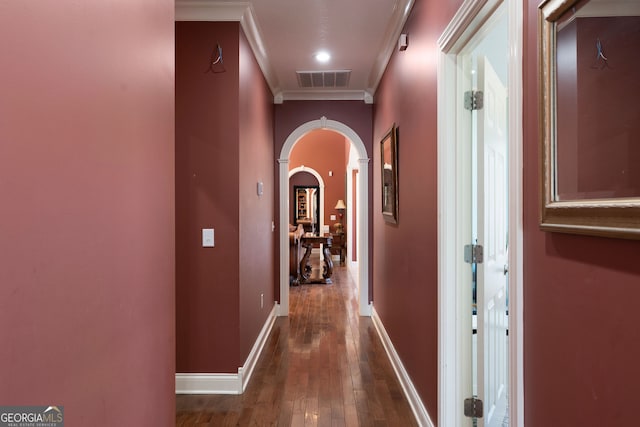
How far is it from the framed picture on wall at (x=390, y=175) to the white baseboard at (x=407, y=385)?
1138mm

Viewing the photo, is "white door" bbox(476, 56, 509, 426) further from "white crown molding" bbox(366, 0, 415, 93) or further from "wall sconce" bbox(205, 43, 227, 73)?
"wall sconce" bbox(205, 43, 227, 73)

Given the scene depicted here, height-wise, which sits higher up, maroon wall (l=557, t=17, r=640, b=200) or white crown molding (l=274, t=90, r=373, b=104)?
white crown molding (l=274, t=90, r=373, b=104)

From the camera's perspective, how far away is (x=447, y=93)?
1.95 m

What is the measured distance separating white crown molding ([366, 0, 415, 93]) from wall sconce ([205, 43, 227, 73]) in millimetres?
1353

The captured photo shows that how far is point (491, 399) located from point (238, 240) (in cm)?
192

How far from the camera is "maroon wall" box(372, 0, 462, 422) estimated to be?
2127 mm

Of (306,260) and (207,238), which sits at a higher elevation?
(207,238)

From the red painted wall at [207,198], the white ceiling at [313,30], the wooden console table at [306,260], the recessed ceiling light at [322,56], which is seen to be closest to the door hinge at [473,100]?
the white ceiling at [313,30]

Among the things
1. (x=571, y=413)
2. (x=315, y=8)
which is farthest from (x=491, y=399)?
(x=315, y=8)

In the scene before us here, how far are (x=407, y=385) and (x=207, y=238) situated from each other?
5.93 ft

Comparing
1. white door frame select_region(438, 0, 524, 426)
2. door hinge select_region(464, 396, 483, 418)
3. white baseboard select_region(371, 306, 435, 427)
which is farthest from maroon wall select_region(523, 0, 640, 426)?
white baseboard select_region(371, 306, 435, 427)

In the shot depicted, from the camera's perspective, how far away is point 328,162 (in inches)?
465

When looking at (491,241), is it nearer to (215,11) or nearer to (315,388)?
(315,388)

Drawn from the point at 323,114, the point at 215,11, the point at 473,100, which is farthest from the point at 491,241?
the point at 323,114
